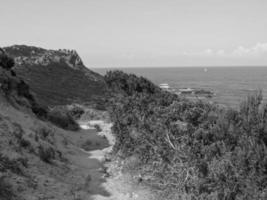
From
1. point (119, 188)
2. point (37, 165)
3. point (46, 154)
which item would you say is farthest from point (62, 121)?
point (119, 188)

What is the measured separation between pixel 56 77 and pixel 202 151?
49.3m

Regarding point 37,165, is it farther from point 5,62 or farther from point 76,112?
point 76,112

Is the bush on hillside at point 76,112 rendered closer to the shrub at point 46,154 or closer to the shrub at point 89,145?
the shrub at point 89,145

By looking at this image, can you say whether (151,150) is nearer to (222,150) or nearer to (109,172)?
(109,172)

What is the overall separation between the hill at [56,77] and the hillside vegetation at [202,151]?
2718 cm

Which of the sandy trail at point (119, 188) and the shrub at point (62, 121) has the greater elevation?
the shrub at point (62, 121)

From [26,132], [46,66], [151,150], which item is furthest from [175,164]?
[46,66]

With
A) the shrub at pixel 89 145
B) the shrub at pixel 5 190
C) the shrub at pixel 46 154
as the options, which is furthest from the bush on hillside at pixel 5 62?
the shrub at pixel 5 190

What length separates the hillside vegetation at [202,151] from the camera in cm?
796

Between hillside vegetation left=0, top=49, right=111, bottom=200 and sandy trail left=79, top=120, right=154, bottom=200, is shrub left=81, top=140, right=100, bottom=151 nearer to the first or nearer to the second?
hillside vegetation left=0, top=49, right=111, bottom=200

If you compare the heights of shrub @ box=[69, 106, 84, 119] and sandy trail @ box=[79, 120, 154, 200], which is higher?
sandy trail @ box=[79, 120, 154, 200]

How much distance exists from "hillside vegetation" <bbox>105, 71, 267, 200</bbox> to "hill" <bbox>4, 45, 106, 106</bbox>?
2718 cm

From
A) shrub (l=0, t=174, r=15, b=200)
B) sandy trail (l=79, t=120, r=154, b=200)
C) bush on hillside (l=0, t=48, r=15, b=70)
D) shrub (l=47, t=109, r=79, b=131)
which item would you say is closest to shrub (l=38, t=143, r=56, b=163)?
sandy trail (l=79, t=120, r=154, b=200)

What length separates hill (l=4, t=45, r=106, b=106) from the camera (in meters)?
43.3
